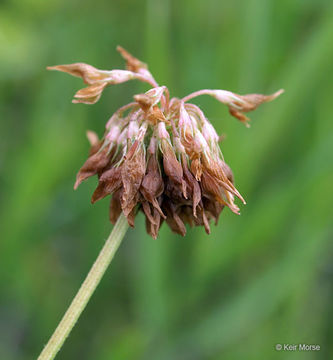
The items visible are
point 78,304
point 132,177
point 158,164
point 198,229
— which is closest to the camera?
point 78,304

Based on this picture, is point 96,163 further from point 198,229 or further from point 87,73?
point 198,229

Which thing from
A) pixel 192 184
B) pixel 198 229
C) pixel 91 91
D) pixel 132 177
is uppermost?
pixel 91 91

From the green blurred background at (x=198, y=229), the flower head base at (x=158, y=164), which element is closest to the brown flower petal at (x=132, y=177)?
the flower head base at (x=158, y=164)

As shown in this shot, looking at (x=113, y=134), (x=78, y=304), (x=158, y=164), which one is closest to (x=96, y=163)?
(x=113, y=134)

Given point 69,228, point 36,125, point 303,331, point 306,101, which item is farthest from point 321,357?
point 36,125

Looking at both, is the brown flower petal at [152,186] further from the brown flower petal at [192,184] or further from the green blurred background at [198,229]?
the green blurred background at [198,229]

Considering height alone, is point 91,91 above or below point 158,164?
above

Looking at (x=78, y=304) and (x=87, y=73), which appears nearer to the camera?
(x=78, y=304)
